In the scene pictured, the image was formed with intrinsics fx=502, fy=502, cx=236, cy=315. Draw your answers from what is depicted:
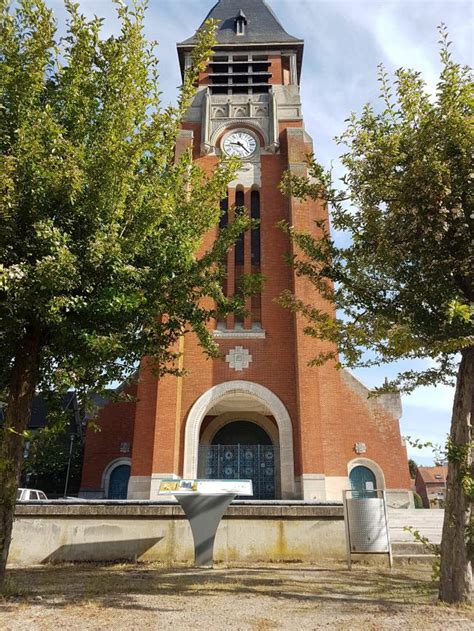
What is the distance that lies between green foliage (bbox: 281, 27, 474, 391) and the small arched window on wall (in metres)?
10.5

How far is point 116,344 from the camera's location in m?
6.80

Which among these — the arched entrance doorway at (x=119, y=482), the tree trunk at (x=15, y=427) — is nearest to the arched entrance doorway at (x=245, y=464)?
the arched entrance doorway at (x=119, y=482)

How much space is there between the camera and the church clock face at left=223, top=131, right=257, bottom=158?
20625 millimetres

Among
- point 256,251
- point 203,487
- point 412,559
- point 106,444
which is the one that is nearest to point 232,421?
point 106,444

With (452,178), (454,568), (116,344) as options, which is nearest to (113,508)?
(116,344)

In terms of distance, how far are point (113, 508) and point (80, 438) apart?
16.4m

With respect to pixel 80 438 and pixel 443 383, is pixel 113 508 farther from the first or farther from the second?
pixel 80 438

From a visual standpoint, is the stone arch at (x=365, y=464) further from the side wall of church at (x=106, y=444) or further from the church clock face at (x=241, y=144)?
the church clock face at (x=241, y=144)

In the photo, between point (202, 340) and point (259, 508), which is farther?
point (259, 508)

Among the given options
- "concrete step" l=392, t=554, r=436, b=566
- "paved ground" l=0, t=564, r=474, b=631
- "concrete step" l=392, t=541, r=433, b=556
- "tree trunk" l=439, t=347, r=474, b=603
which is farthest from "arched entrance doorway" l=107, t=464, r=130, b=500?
"tree trunk" l=439, t=347, r=474, b=603

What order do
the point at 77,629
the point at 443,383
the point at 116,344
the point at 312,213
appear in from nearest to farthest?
the point at 77,629
the point at 116,344
the point at 443,383
the point at 312,213

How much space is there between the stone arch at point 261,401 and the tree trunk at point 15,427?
9.62 metres

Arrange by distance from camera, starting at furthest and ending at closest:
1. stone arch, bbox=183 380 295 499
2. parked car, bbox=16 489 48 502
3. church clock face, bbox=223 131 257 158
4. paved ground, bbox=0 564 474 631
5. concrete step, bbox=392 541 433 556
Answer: church clock face, bbox=223 131 257 158, stone arch, bbox=183 380 295 499, parked car, bbox=16 489 48 502, concrete step, bbox=392 541 433 556, paved ground, bbox=0 564 474 631

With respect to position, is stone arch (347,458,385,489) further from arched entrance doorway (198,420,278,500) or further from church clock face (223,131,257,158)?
church clock face (223,131,257,158)
